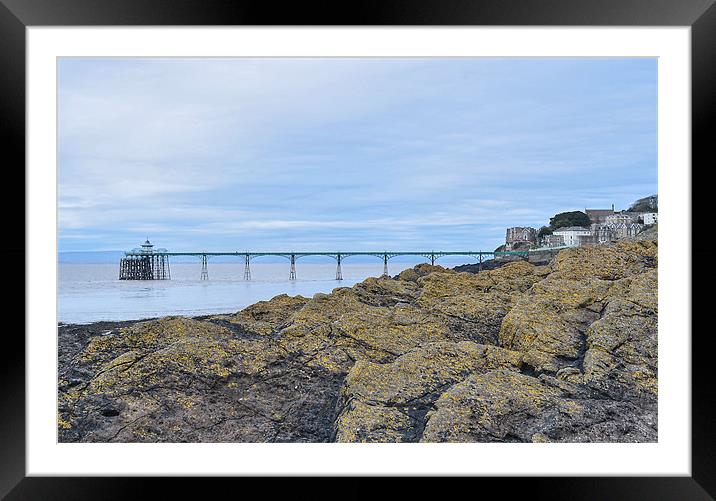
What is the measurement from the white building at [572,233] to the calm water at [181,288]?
1538mm

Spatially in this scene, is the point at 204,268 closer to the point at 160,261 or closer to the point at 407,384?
the point at 160,261

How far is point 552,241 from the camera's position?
5.26 meters

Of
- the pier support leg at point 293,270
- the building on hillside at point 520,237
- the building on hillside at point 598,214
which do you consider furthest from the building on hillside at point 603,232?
the pier support leg at point 293,270

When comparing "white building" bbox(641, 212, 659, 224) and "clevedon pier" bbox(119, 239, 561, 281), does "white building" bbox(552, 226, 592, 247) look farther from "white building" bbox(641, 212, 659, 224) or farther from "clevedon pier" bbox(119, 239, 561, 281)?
"clevedon pier" bbox(119, 239, 561, 281)

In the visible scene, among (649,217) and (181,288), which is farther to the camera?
(181,288)

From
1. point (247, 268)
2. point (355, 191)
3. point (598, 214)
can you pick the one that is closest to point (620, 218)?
point (598, 214)
